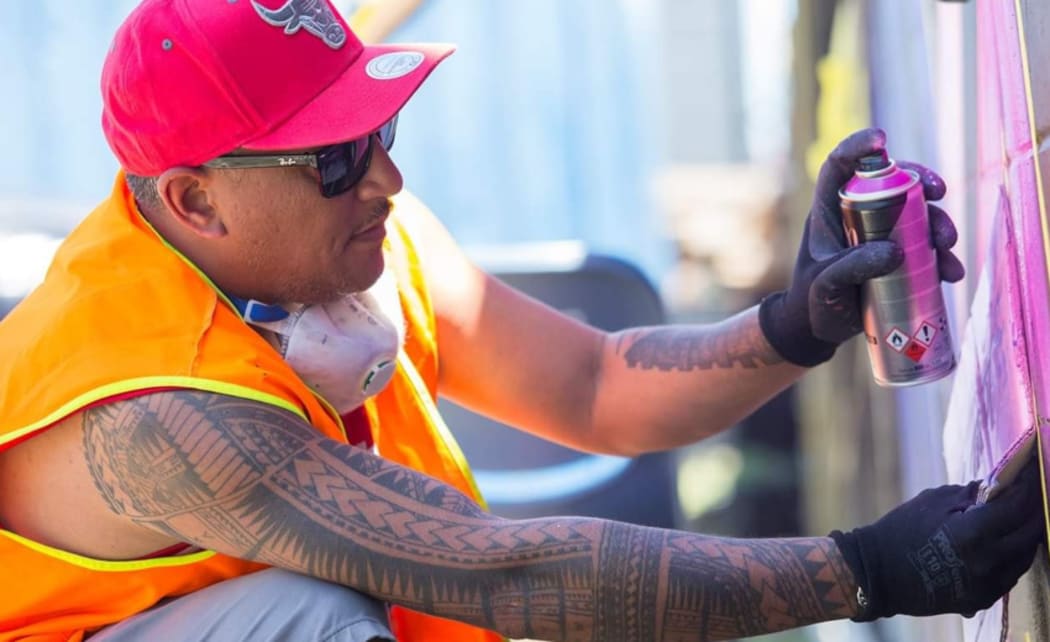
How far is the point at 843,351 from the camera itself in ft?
20.0

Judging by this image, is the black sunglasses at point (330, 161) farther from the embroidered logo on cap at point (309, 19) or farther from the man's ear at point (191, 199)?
the embroidered logo on cap at point (309, 19)

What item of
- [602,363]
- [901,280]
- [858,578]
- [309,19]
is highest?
[309,19]

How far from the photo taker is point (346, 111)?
83.0 inches

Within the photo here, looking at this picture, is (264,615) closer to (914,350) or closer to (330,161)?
(330,161)

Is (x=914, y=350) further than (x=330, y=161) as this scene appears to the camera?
No

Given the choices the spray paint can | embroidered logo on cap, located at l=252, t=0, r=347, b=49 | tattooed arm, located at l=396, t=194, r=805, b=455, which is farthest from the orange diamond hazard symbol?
embroidered logo on cap, located at l=252, t=0, r=347, b=49

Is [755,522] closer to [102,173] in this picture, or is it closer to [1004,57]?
[102,173]

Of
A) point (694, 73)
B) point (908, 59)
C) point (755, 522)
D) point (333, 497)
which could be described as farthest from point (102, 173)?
point (694, 73)

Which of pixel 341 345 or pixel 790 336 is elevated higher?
pixel 341 345

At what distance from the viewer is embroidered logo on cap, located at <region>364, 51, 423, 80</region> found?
217 cm

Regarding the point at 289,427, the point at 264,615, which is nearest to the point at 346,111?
the point at 289,427

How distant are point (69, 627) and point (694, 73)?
7.54 metres

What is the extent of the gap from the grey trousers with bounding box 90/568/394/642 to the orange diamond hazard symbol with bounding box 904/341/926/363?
81 cm

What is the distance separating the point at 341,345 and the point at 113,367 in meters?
0.37
